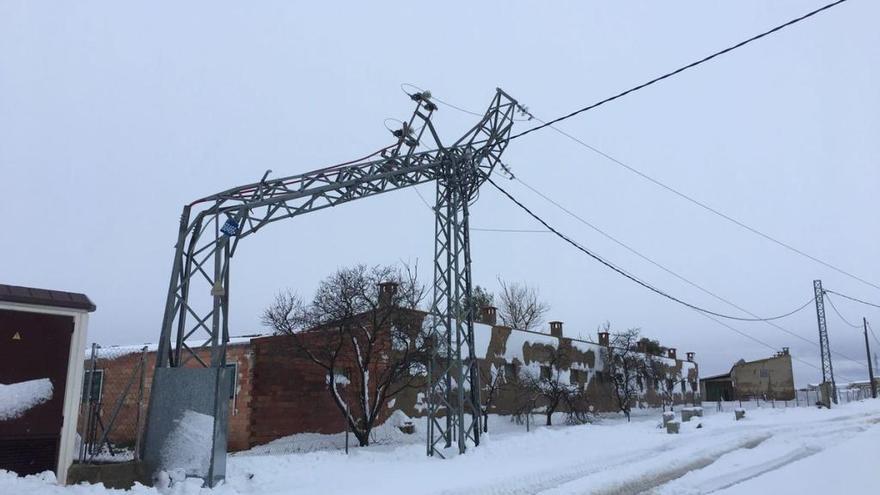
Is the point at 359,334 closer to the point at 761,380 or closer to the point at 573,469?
the point at 573,469

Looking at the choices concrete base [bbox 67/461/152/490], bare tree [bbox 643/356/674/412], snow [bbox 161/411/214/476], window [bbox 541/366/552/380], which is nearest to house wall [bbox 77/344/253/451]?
snow [bbox 161/411/214/476]

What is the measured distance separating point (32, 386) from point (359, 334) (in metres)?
11.5

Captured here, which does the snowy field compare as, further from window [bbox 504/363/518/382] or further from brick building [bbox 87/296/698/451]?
window [bbox 504/363/518/382]

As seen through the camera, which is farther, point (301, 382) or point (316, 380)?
point (316, 380)

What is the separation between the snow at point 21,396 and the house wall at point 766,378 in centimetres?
6037

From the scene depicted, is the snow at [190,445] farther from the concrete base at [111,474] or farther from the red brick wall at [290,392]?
the red brick wall at [290,392]

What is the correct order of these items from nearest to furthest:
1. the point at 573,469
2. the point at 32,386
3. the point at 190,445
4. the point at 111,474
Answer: the point at 32,386 → the point at 111,474 → the point at 190,445 → the point at 573,469

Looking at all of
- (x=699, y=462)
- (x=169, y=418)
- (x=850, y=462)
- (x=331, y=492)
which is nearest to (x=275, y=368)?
(x=169, y=418)

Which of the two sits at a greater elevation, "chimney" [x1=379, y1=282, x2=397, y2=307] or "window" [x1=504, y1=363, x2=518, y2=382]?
"chimney" [x1=379, y1=282, x2=397, y2=307]

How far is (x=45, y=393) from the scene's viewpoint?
30.7 ft

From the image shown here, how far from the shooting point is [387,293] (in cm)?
2044

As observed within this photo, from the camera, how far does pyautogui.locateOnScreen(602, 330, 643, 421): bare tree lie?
3771 cm

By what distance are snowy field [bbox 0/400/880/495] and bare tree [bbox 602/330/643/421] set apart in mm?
18450

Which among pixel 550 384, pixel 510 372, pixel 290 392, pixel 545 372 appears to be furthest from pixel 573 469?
pixel 545 372
